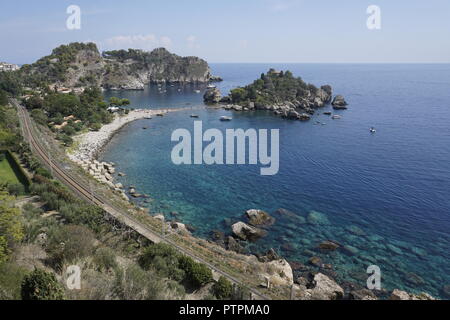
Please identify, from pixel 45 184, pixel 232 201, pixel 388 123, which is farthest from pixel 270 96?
pixel 45 184

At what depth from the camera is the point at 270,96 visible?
12225 cm

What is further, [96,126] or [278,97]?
[278,97]

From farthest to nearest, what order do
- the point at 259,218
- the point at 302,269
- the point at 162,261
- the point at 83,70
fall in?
the point at 83,70, the point at 259,218, the point at 302,269, the point at 162,261

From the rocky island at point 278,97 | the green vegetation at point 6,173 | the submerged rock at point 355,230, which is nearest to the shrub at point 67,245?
the green vegetation at point 6,173

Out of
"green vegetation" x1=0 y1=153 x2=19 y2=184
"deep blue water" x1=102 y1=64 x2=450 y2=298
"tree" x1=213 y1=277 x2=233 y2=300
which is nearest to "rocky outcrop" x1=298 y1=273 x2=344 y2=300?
"deep blue water" x1=102 y1=64 x2=450 y2=298

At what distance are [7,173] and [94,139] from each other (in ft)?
91.2

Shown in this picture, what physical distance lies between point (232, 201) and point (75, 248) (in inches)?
1004

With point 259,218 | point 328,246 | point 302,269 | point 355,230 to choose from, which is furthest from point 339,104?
point 302,269

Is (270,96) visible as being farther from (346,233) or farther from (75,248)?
(75,248)

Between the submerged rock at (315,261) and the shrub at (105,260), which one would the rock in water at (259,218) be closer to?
the submerged rock at (315,261)

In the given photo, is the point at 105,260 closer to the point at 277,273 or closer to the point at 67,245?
the point at 67,245

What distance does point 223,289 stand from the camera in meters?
20.1

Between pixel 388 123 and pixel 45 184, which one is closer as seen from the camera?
pixel 45 184

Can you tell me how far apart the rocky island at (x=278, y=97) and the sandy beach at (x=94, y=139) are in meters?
42.9
